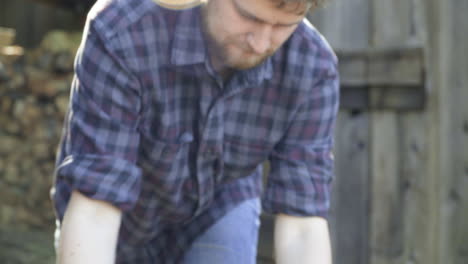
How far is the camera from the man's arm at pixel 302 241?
1678 mm

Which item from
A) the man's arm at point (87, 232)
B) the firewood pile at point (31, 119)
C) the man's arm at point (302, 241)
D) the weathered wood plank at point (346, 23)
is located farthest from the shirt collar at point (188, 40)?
the firewood pile at point (31, 119)

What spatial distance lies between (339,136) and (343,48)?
368 mm

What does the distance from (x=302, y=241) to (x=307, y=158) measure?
20 centimetres

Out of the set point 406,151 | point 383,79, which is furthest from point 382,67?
point 406,151

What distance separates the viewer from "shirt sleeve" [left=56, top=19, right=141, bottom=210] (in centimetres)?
146

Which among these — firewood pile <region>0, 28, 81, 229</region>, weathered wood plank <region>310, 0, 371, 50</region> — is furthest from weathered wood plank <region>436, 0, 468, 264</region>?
firewood pile <region>0, 28, 81, 229</region>

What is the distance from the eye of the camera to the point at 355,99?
9.86 feet

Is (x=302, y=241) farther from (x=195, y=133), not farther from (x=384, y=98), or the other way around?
(x=384, y=98)

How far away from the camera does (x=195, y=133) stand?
5.41 feet

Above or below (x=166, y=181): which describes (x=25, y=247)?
below

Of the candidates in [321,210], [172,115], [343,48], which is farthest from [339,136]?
[172,115]

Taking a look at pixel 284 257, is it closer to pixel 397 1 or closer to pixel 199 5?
pixel 199 5

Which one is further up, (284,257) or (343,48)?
(343,48)

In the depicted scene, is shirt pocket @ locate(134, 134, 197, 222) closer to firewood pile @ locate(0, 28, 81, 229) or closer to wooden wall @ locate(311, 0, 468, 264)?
wooden wall @ locate(311, 0, 468, 264)
